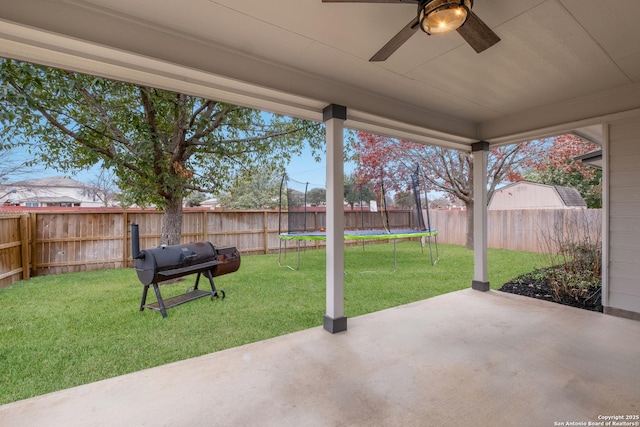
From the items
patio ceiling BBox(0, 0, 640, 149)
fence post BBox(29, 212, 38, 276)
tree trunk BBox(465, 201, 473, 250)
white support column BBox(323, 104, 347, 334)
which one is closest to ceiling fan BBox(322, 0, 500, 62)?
patio ceiling BBox(0, 0, 640, 149)

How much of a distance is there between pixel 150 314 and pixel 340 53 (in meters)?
3.51

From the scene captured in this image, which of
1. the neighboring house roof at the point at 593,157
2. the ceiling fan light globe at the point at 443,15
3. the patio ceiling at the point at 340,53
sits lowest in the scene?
the neighboring house roof at the point at 593,157

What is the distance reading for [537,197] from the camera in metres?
12.8

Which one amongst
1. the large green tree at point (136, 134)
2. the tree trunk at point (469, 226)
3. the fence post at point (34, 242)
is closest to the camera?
the large green tree at point (136, 134)

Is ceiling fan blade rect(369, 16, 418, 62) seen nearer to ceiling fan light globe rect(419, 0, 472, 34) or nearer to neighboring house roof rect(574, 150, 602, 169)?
ceiling fan light globe rect(419, 0, 472, 34)

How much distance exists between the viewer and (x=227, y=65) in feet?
7.35

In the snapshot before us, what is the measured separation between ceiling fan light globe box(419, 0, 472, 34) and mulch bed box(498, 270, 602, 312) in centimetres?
383

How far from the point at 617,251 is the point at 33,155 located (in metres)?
8.26

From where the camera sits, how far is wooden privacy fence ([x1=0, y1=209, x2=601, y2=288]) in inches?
202

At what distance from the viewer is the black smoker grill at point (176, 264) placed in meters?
3.38

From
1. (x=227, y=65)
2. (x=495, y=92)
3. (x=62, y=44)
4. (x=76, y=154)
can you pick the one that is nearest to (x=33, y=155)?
(x=76, y=154)

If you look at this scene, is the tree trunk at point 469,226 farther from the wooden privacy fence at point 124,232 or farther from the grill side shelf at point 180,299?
the grill side shelf at point 180,299

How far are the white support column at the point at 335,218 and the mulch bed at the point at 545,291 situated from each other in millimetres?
2995

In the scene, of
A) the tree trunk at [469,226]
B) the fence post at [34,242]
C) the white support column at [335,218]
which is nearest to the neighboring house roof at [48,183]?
the fence post at [34,242]
